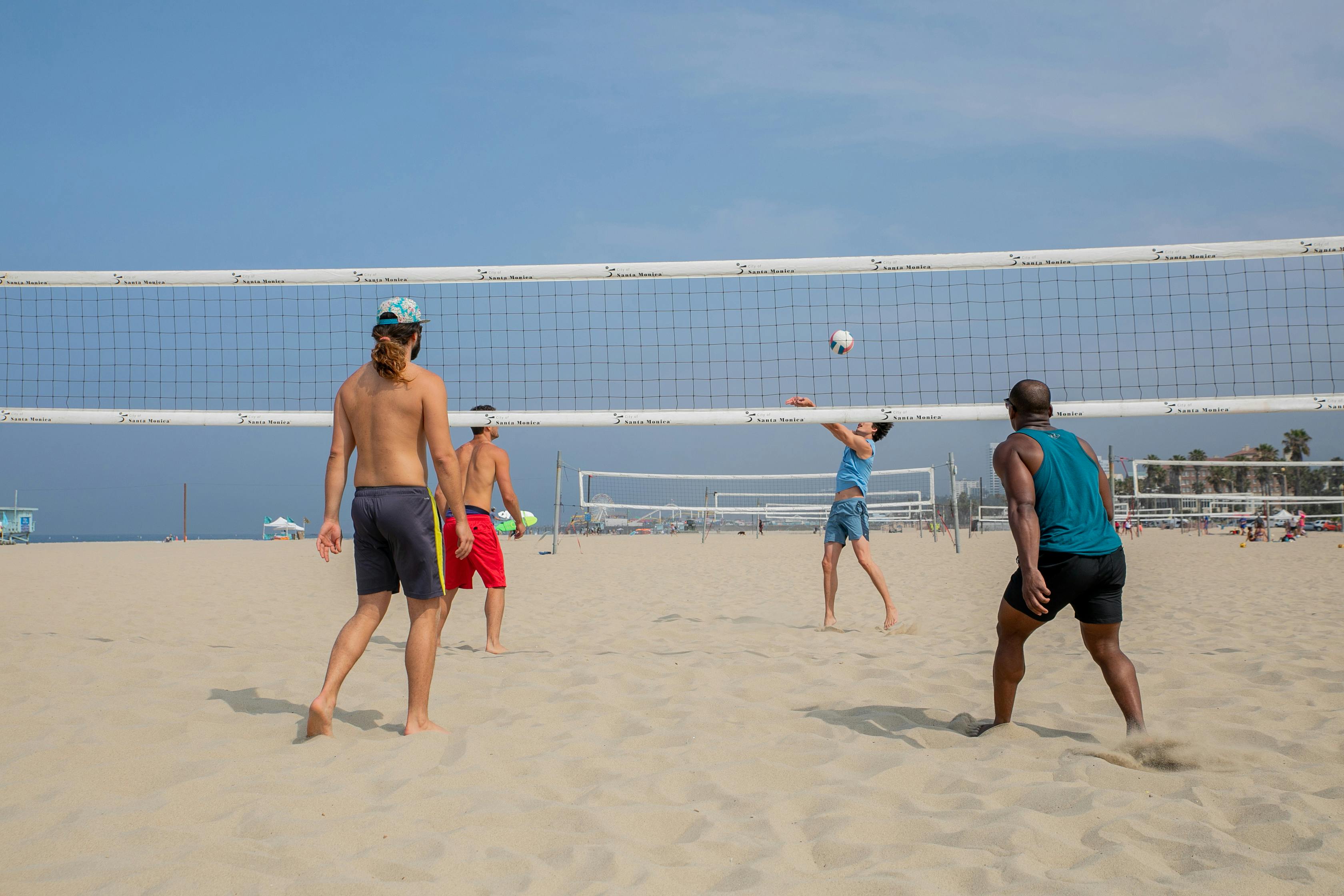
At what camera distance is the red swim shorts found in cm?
421

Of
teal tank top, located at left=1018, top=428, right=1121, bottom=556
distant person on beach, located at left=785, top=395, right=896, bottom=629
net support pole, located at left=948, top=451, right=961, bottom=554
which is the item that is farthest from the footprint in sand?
net support pole, located at left=948, top=451, right=961, bottom=554

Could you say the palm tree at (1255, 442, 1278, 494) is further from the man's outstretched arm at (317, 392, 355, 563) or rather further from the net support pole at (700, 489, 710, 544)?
the man's outstretched arm at (317, 392, 355, 563)

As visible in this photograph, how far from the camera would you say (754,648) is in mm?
4680

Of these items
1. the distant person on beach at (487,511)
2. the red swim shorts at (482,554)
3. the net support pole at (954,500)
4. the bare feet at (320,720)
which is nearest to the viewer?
the bare feet at (320,720)

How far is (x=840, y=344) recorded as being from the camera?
665 centimetres

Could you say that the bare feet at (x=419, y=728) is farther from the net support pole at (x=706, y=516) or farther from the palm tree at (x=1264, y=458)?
the palm tree at (x=1264, y=458)

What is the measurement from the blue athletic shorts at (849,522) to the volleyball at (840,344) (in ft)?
5.09

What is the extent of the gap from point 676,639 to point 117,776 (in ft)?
10.1

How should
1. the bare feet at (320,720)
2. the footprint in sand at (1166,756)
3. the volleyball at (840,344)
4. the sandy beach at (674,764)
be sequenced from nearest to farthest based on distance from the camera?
the sandy beach at (674,764)
the footprint in sand at (1166,756)
the bare feet at (320,720)
the volleyball at (840,344)

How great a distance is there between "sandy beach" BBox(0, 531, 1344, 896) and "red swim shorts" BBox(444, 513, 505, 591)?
411mm

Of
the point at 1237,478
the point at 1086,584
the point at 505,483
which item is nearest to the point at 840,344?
the point at 505,483

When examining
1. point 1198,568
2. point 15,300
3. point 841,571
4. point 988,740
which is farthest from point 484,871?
point 1198,568

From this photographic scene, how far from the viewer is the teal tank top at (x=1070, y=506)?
106 inches

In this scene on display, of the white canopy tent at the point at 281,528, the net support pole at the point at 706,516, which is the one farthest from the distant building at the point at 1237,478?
the white canopy tent at the point at 281,528
